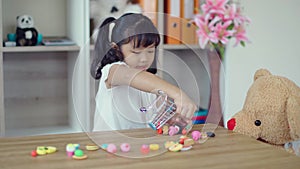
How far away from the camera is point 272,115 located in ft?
4.37

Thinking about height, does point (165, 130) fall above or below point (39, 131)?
above

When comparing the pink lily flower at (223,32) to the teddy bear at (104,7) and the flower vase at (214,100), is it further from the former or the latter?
the flower vase at (214,100)

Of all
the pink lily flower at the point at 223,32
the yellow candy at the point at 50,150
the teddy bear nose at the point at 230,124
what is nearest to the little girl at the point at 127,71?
the yellow candy at the point at 50,150

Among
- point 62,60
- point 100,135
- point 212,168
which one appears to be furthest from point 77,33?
point 212,168

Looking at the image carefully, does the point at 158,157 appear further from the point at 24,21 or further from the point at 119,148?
the point at 24,21

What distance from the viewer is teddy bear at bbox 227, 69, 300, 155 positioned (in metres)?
1.30

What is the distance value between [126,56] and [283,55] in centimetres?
137

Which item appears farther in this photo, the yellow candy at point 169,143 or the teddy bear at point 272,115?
the teddy bear at point 272,115

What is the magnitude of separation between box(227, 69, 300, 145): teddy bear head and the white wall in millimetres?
651

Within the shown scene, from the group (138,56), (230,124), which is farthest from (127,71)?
(230,124)

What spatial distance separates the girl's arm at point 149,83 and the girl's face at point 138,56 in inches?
0.5

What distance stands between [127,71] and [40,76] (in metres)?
1.33

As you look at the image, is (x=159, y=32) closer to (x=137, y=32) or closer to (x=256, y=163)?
(x=137, y=32)

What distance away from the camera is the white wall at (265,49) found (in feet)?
6.67
